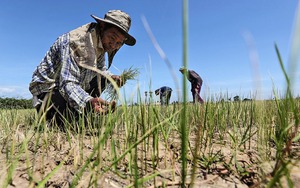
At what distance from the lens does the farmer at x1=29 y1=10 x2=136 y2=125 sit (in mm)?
1896

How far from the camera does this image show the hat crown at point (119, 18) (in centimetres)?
209

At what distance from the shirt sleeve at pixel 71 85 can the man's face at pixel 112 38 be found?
0.38 m

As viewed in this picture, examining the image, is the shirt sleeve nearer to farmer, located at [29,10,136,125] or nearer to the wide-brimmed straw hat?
farmer, located at [29,10,136,125]

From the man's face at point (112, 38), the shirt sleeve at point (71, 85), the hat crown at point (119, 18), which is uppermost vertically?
the hat crown at point (119, 18)

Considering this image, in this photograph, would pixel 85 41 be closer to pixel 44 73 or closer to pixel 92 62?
pixel 92 62

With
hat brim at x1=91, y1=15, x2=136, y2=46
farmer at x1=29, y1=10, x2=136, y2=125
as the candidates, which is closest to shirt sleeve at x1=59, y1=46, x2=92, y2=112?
farmer at x1=29, y1=10, x2=136, y2=125

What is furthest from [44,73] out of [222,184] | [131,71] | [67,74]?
[222,184]

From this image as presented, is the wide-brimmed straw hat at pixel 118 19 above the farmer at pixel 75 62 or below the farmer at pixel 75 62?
above

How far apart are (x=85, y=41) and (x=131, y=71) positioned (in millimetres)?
1242

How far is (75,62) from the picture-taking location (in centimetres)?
197

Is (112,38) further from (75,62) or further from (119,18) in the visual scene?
(75,62)

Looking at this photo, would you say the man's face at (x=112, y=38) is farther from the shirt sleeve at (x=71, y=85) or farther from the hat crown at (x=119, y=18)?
the shirt sleeve at (x=71, y=85)

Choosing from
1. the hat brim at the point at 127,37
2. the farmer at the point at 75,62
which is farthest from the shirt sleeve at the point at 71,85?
the hat brim at the point at 127,37

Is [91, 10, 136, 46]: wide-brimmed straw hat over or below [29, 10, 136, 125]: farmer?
over
